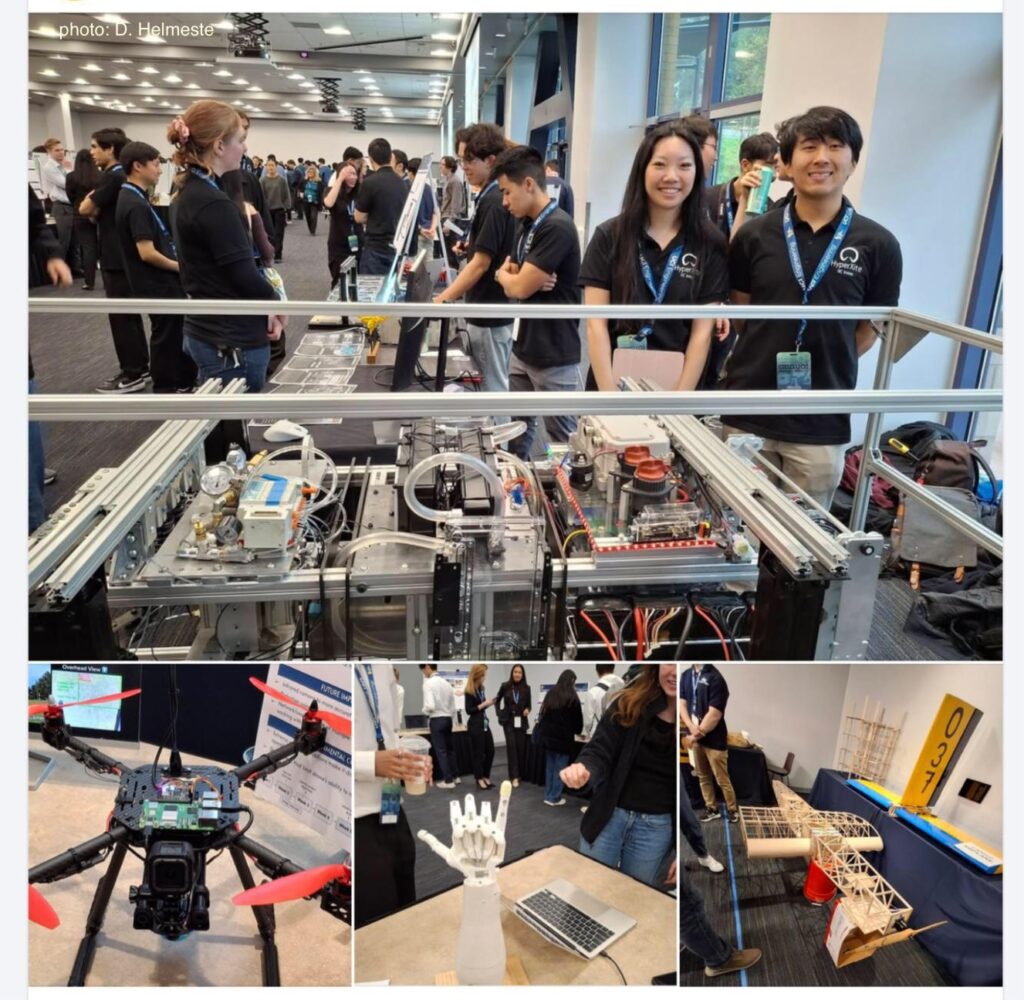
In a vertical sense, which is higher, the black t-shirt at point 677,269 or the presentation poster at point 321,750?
the black t-shirt at point 677,269

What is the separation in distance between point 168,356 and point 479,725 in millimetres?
3534

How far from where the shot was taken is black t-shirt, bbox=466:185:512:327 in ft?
10.8

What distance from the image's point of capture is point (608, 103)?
25.9 ft

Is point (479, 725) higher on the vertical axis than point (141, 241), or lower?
lower

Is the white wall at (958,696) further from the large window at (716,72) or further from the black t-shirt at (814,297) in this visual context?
the large window at (716,72)

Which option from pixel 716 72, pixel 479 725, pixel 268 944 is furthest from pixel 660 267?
pixel 716 72

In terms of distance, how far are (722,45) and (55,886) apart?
6816mm

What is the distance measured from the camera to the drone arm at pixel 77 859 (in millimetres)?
1204

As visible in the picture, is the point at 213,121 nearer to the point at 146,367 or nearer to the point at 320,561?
the point at 320,561

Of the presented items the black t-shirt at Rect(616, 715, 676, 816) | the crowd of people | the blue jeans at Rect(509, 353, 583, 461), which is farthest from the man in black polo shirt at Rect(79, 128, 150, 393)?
the black t-shirt at Rect(616, 715, 676, 816)

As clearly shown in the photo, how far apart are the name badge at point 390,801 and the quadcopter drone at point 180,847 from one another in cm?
9

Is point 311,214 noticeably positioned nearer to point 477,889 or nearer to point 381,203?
point 381,203

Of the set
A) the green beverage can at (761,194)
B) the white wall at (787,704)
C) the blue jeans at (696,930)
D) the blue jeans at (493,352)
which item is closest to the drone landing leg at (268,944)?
the blue jeans at (696,930)

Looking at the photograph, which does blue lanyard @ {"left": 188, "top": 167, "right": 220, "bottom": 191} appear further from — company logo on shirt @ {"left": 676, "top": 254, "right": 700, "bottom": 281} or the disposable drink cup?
the disposable drink cup
